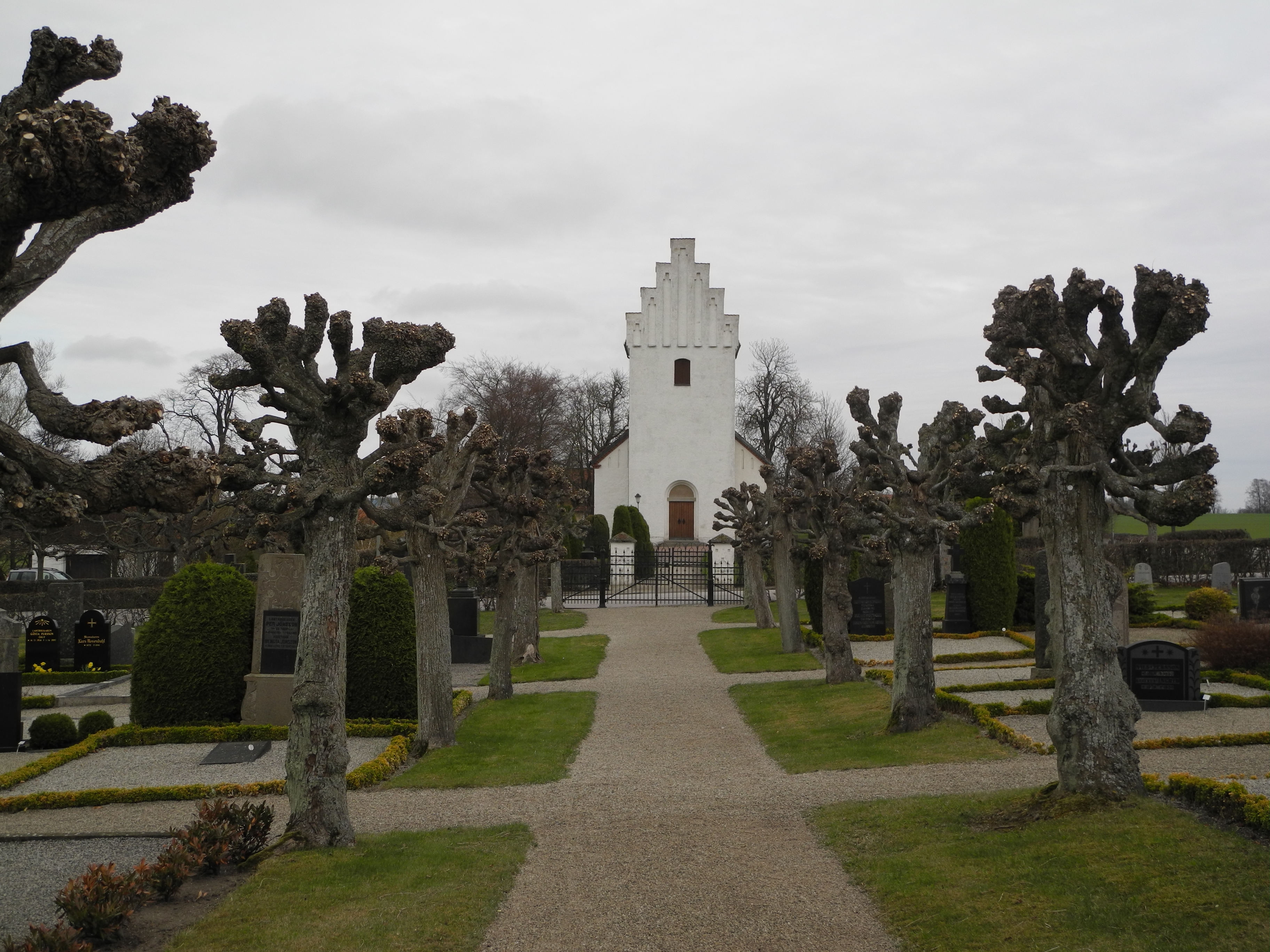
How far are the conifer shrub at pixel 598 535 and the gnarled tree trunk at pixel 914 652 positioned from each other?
34101 millimetres

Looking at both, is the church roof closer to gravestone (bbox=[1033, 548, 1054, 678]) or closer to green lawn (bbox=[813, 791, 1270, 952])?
gravestone (bbox=[1033, 548, 1054, 678])

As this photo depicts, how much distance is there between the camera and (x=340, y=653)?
855cm

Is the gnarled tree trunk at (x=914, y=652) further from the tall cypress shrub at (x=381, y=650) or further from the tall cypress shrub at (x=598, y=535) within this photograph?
the tall cypress shrub at (x=598, y=535)

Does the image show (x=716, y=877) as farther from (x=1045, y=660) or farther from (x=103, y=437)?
(x=1045, y=660)

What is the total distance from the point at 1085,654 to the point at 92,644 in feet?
66.6

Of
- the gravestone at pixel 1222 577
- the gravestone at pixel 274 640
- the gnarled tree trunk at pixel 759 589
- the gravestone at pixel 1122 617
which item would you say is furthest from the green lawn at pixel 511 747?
the gravestone at pixel 1222 577

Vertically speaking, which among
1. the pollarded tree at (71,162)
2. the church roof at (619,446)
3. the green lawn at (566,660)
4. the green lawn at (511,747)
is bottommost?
the green lawn at (511,747)

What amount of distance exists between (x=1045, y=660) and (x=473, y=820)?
11.4m

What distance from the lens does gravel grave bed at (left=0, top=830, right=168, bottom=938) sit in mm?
7270

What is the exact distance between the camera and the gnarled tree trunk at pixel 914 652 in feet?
43.9

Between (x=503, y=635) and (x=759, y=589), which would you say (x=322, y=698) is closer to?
(x=503, y=635)

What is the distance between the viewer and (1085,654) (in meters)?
8.46

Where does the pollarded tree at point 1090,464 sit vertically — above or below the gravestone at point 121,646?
above

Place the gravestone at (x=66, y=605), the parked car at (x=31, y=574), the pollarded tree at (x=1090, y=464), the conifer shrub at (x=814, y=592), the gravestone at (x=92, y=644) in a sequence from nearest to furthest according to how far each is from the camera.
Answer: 1. the pollarded tree at (x=1090, y=464)
2. the gravestone at (x=92, y=644)
3. the gravestone at (x=66, y=605)
4. the conifer shrub at (x=814, y=592)
5. the parked car at (x=31, y=574)
